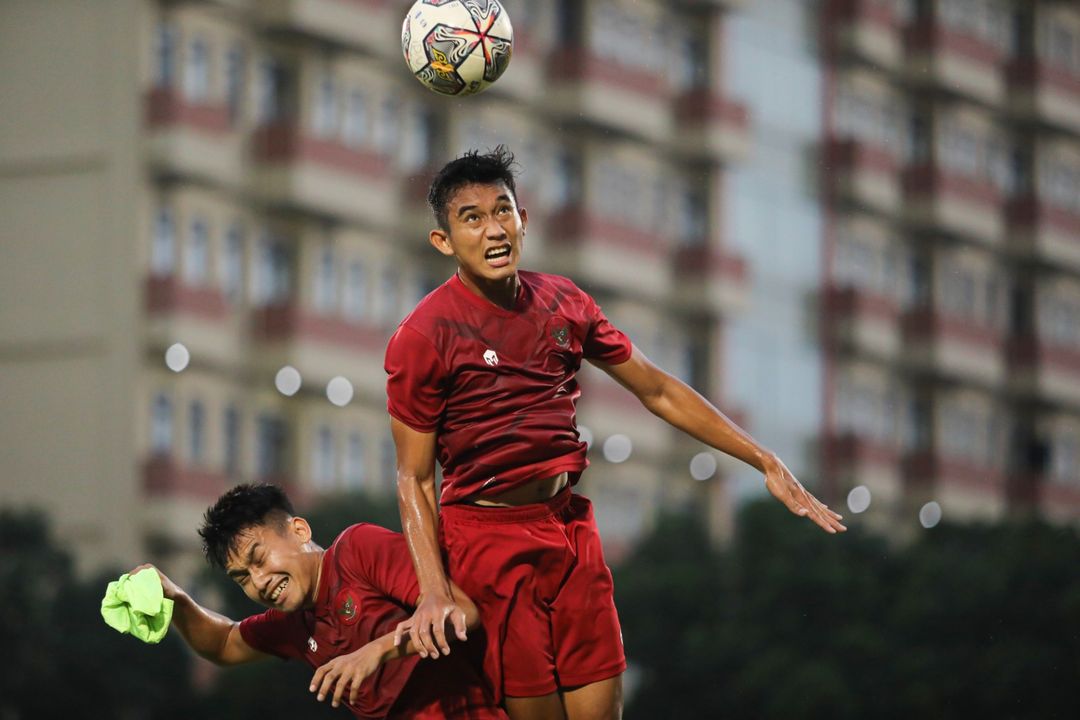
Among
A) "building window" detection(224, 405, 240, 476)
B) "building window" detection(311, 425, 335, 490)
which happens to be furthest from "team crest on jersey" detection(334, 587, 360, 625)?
"building window" detection(311, 425, 335, 490)

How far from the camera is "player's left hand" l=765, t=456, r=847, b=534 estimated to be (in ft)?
27.5

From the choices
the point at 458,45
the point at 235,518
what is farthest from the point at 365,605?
the point at 458,45

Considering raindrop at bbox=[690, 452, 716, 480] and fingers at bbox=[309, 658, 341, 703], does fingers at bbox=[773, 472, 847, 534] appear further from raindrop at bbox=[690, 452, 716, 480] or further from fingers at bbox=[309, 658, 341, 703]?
raindrop at bbox=[690, 452, 716, 480]

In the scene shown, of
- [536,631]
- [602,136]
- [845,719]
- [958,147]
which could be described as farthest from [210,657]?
[958,147]

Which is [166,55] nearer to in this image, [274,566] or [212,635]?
[212,635]

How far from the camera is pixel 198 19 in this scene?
46.8 m

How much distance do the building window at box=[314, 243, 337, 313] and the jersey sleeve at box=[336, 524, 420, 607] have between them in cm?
3977

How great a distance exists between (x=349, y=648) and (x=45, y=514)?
3408cm

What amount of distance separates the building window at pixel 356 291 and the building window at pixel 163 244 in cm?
435

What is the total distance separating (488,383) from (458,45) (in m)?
1.69

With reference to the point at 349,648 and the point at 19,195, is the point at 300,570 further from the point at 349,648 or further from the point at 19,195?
the point at 19,195

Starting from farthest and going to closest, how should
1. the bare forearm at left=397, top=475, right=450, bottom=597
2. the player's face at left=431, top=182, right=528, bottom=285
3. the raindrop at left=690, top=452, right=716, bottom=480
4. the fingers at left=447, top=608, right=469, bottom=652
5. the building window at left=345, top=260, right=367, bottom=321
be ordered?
1. the raindrop at left=690, top=452, right=716, bottom=480
2. the building window at left=345, top=260, right=367, bottom=321
3. the player's face at left=431, top=182, right=528, bottom=285
4. the bare forearm at left=397, top=475, right=450, bottom=597
5. the fingers at left=447, top=608, right=469, bottom=652

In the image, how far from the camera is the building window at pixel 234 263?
4684 centimetres

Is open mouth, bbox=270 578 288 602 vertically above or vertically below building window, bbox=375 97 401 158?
below
